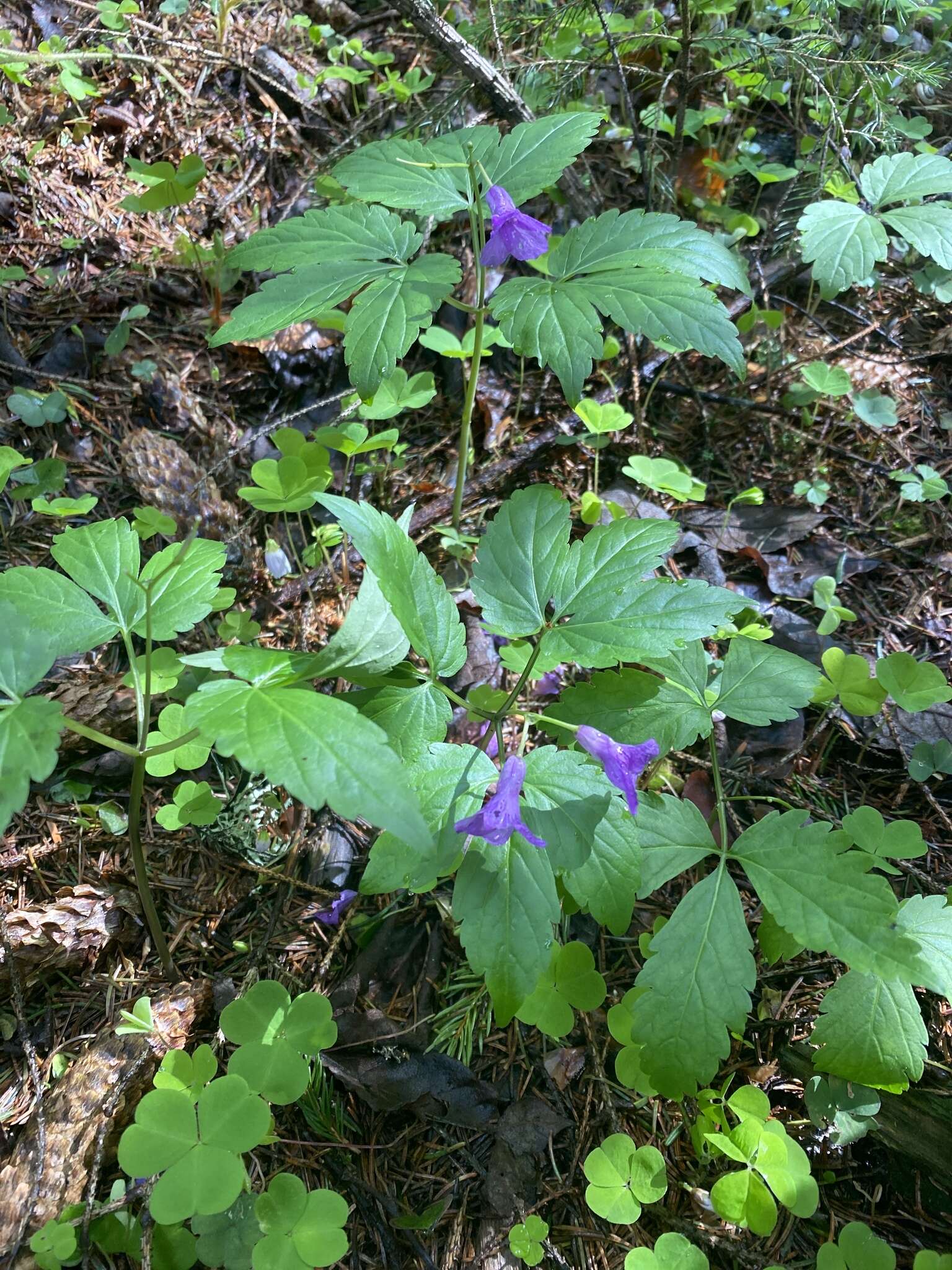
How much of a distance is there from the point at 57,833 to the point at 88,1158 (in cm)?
81

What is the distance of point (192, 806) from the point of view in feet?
6.68

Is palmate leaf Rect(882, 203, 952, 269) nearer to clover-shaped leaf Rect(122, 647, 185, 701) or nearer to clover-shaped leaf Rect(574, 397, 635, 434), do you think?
clover-shaped leaf Rect(574, 397, 635, 434)

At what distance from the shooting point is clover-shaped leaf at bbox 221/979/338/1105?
1.60m

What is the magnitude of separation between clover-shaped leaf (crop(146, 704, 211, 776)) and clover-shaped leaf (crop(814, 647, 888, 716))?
1684mm

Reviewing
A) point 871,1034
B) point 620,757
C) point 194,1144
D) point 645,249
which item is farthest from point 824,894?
point 645,249

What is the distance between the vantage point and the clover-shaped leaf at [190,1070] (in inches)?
65.2

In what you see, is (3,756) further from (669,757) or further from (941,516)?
(941,516)

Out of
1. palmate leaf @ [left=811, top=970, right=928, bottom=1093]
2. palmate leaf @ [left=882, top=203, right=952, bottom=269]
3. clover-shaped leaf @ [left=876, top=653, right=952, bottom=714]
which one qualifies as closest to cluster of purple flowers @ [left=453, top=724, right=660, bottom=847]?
palmate leaf @ [left=811, top=970, right=928, bottom=1093]

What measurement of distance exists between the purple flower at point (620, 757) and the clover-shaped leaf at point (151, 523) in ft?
5.05

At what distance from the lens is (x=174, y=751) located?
215 centimetres

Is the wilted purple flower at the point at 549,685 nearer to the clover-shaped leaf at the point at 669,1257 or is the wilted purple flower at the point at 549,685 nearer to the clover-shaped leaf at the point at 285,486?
the clover-shaped leaf at the point at 285,486

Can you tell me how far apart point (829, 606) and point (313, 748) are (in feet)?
6.23

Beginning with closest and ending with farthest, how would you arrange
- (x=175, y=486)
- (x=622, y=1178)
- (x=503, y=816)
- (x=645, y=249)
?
(x=503, y=816) → (x=622, y=1178) → (x=645, y=249) → (x=175, y=486)

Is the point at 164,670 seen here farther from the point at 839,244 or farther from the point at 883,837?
the point at 839,244
